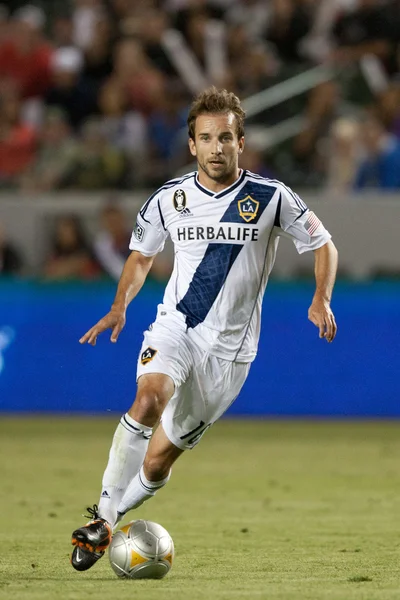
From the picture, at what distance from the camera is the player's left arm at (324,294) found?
621 centimetres

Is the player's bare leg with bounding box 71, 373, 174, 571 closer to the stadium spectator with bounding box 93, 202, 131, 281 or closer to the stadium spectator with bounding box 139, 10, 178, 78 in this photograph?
the stadium spectator with bounding box 93, 202, 131, 281

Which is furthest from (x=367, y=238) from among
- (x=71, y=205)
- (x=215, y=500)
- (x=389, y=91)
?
(x=215, y=500)

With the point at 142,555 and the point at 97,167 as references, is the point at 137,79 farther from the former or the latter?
the point at 142,555

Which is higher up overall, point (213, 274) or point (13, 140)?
point (13, 140)

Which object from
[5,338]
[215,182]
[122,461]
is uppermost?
[215,182]

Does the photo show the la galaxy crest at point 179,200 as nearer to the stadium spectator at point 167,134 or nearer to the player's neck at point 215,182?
the player's neck at point 215,182

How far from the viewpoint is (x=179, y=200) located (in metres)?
6.65

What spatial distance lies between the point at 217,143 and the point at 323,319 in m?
1.07

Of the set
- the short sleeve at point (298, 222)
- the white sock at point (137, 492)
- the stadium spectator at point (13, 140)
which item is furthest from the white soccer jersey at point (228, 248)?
the stadium spectator at point (13, 140)

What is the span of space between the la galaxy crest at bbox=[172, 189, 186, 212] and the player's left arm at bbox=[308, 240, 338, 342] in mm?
756

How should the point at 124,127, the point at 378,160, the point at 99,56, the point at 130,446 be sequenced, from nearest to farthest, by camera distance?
1. the point at 130,446
2. the point at 378,160
3. the point at 124,127
4. the point at 99,56

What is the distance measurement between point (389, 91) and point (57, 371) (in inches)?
214

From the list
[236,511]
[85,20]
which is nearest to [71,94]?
[85,20]

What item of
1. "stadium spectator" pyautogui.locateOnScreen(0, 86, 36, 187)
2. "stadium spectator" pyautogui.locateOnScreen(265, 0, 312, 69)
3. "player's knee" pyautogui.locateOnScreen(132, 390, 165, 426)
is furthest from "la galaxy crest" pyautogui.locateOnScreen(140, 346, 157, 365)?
"stadium spectator" pyautogui.locateOnScreen(265, 0, 312, 69)
